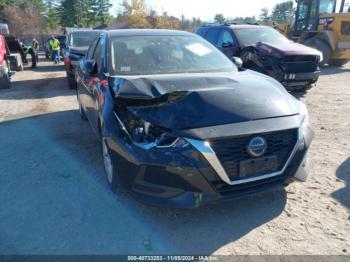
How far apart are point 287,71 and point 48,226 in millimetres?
6822

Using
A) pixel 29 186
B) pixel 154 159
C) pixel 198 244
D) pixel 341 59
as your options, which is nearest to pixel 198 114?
pixel 154 159

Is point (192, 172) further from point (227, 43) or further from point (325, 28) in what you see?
point (325, 28)

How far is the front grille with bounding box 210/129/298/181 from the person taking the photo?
2949mm

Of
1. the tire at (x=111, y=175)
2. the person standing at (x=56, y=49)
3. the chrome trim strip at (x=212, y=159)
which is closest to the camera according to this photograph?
the chrome trim strip at (x=212, y=159)

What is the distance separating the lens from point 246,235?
10.1ft

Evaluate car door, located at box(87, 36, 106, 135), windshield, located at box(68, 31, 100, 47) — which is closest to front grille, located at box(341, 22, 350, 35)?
windshield, located at box(68, 31, 100, 47)

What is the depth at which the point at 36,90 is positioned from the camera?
11297 millimetres

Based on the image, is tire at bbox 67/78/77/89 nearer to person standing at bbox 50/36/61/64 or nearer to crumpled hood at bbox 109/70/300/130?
crumpled hood at bbox 109/70/300/130

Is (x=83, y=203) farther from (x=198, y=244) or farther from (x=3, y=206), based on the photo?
(x=198, y=244)

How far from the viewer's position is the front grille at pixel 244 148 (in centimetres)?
295

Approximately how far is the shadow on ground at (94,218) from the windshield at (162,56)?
1.42m

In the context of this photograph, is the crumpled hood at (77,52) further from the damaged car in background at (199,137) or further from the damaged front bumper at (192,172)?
the damaged front bumper at (192,172)

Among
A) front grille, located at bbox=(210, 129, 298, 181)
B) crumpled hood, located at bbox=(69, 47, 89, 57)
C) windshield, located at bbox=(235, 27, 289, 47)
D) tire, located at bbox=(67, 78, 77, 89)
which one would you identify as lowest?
tire, located at bbox=(67, 78, 77, 89)

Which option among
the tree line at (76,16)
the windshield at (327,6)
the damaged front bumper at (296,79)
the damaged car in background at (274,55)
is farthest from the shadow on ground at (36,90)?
the tree line at (76,16)
